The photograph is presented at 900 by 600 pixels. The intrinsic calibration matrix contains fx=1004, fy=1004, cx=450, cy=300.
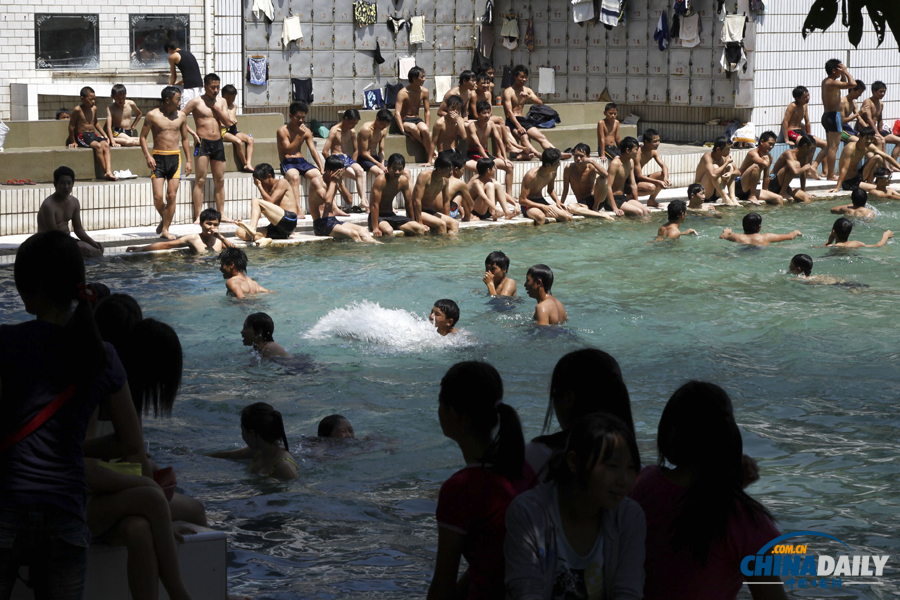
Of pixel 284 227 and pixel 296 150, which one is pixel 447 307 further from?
pixel 296 150

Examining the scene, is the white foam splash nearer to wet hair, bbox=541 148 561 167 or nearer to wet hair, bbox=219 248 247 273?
wet hair, bbox=219 248 247 273

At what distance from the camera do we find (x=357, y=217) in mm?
14281

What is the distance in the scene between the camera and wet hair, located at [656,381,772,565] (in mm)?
2656

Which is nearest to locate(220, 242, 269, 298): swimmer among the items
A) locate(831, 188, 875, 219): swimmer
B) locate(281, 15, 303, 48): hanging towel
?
locate(831, 188, 875, 219): swimmer

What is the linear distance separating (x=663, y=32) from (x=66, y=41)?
1126cm

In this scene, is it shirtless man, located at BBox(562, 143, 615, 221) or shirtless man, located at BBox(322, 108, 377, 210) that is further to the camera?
shirtless man, located at BBox(562, 143, 615, 221)

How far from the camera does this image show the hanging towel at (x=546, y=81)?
72.6 ft

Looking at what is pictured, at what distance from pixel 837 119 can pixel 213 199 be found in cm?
1137

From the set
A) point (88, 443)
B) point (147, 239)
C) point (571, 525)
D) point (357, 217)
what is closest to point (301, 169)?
point (357, 217)

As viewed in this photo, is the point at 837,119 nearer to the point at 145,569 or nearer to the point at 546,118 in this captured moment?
the point at 546,118

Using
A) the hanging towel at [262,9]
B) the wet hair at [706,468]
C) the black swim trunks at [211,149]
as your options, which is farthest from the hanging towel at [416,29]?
the wet hair at [706,468]

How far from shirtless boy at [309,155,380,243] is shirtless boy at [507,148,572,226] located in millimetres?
2608

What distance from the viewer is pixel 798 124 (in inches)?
728

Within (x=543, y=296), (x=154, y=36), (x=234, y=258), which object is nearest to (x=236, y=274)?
(x=234, y=258)
